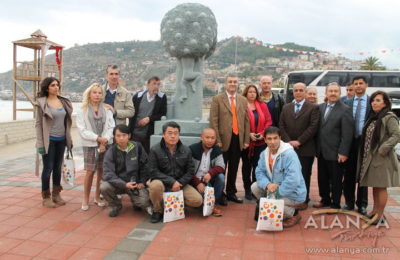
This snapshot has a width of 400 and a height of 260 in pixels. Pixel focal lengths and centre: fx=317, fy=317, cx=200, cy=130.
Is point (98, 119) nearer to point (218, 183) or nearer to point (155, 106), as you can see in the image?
point (155, 106)

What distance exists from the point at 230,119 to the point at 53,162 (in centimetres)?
216

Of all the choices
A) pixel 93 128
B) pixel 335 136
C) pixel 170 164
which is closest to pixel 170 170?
pixel 170 164

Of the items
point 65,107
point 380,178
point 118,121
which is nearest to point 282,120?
point 380,178

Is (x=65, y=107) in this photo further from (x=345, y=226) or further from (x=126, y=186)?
(x=345, y=226)

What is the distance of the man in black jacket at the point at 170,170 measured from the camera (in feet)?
10.9

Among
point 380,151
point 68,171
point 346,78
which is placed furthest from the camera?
point 346,78

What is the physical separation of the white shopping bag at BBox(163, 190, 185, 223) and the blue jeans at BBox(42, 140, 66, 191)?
1.44 metres

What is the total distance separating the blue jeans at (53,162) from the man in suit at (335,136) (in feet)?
10.0

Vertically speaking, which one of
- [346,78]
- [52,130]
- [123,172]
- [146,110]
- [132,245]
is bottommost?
[132,245]

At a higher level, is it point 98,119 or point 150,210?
point 98,119

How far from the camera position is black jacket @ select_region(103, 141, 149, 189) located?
11.1 ft

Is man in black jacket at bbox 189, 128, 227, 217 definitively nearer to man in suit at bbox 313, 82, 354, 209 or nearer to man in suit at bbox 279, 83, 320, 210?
man in suit at bbox 279, 83, 320, 210

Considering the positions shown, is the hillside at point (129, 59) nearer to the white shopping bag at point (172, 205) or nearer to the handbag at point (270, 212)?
the white shopping bag at point (172, 205)

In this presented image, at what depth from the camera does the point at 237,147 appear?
3941 millimetres
